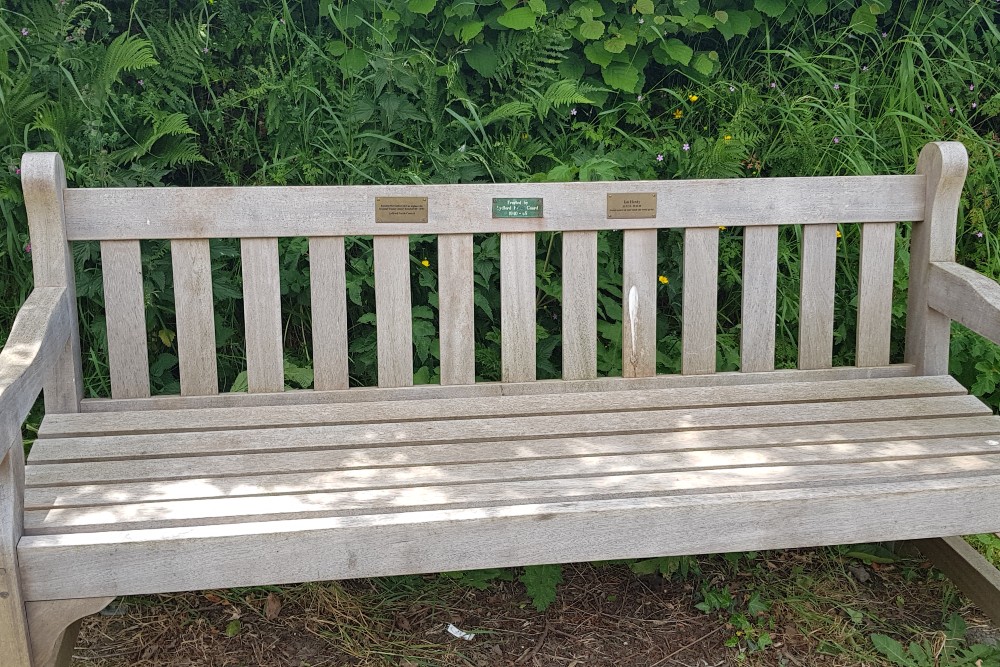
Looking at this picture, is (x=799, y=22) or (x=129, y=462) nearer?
(x=129, y=462)

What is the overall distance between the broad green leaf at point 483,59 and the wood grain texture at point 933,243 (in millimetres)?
1373

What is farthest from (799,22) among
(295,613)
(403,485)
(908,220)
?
(295,613)

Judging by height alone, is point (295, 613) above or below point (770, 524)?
below

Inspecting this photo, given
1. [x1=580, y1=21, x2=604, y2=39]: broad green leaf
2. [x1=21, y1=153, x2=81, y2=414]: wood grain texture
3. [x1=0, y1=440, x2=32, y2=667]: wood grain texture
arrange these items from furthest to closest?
[x1=580, y1=21, x2=604, y2=39]: broad green leaf → [x1=21, y1=153, x2=81, y2=414]: wood grain texture → [x1=0, y1=440, x2=32, y2=667]: wood grain texture

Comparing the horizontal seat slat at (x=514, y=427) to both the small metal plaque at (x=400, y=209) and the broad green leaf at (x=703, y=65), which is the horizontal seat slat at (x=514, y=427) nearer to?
the small metal plaque at (x=400, y=209)

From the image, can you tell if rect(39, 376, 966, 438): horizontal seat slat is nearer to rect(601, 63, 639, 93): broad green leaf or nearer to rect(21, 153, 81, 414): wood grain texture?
rect(21, 153, 81, 414): wood grain texture

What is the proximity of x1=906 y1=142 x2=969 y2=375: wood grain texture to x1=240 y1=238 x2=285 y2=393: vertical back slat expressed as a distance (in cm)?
186

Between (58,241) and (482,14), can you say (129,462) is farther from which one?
(482,14)

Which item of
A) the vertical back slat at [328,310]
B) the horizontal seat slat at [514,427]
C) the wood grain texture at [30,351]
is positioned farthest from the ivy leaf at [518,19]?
the wood grain texture at [30,351]

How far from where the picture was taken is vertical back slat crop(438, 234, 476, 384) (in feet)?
8.99

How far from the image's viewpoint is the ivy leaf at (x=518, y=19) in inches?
123

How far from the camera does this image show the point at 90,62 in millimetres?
3082

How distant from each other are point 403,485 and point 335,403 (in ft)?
2.01

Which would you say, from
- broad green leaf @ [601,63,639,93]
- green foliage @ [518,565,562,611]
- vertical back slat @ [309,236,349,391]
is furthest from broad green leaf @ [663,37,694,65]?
green foliage @ [518,565,562,611]
